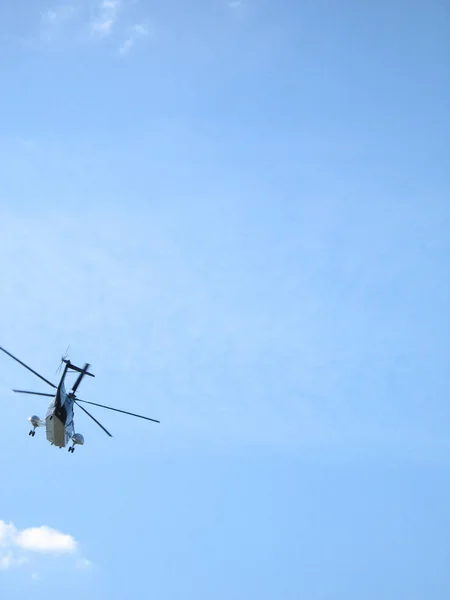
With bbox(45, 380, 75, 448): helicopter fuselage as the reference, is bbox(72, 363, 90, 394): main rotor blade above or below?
above

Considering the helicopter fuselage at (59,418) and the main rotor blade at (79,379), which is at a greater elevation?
the main rotor blade at (79,379)

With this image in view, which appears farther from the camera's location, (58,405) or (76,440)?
(76,440)

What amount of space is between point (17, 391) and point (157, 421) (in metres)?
25.2

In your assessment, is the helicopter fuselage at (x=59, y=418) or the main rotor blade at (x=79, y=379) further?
the main rotor blade at (x=79, y=379)

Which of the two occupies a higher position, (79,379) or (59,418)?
(79,379)

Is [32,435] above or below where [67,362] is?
below

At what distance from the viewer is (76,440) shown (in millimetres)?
125312

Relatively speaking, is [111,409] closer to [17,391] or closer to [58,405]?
[58,405]

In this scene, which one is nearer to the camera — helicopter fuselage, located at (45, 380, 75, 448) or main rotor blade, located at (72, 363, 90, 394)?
helicopter fuselage, located at (45, 380, 75, 448)

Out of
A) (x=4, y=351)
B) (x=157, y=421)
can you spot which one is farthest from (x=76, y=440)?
(x=4, y=351)

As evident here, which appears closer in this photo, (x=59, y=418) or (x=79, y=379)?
(x=59, y=418)

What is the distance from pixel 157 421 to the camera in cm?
12188

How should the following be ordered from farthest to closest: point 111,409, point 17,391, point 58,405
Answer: point 111,409 < point 58,405 < point 17,391

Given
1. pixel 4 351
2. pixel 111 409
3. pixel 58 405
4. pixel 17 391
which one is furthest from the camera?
pixel 111 409
